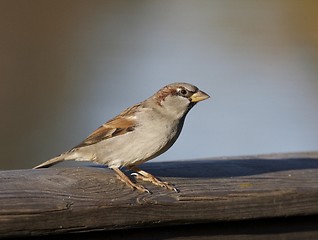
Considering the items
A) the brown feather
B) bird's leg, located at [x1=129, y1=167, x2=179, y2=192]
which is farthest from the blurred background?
bird's leg, located at [x1=129, y1=167, x2=179, y2=192]

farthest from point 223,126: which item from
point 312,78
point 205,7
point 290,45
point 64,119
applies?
point 205,7

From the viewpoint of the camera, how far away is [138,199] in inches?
98.6

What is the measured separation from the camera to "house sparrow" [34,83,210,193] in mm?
3291

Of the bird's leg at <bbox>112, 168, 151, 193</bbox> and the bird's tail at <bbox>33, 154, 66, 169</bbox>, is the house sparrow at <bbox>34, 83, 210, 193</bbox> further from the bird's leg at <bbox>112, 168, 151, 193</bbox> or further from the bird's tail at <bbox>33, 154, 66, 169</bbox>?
the bird's leg at <bbox>112, 168, 151, 193</bbox>

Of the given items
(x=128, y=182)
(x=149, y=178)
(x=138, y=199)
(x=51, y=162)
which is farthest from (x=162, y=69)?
(x=138, y=199)

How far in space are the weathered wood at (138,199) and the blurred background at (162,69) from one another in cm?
360

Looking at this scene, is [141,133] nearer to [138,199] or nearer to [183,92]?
[183,92]

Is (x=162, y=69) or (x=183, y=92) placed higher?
(x=183, y=92)

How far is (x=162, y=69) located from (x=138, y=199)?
6.58 m

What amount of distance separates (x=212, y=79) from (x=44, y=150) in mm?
2796

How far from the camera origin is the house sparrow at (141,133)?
3291mm

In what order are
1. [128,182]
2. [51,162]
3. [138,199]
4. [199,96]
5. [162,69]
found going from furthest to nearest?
[162,69], [199,96], [51,162], [128,182], [138,199]

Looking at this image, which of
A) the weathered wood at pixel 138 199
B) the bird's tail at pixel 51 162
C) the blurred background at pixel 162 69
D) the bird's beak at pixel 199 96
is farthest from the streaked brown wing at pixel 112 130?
the blurred background at pixel 162 69

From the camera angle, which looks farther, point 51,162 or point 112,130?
point 112,130
